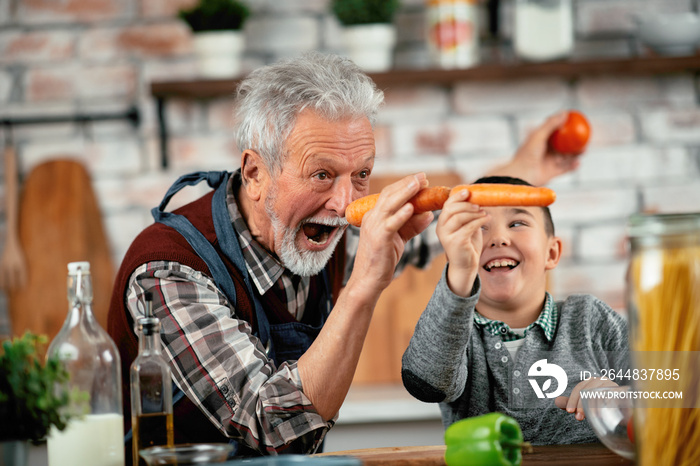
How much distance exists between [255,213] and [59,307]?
3.78 feet

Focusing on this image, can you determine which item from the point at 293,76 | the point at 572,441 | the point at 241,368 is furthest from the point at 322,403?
the point at 293,76

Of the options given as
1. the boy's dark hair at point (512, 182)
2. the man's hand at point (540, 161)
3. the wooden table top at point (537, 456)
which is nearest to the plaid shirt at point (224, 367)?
the wooden table top at point (537, 456)

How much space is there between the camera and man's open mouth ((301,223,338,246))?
1498mm

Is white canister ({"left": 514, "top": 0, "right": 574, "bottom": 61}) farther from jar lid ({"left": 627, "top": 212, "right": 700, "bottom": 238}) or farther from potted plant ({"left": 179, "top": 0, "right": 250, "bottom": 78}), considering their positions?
jar lid ({"left": 627, "top": 212, "right": 700, "bottom": 238})

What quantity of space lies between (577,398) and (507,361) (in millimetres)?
344

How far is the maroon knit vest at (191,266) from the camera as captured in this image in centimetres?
137

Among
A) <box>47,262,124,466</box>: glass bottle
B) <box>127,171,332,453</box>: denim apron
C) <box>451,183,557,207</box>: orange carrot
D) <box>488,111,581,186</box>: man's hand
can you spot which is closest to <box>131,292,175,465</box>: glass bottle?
<box>47,262,124,466</box>: glass bottle

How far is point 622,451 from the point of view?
3.04ft

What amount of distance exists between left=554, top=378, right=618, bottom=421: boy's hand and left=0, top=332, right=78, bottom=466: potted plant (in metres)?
0.68

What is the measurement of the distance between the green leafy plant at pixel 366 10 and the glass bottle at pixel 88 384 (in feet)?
5.21

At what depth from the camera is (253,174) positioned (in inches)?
59.8

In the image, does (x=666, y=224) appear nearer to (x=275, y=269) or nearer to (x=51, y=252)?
(x=275, y=269)

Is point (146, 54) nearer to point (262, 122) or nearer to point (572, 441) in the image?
point (262, 122)

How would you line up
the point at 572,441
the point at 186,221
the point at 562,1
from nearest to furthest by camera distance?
the point at 572,441 < the point at 186,221 < the point at 562,1
